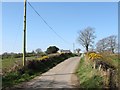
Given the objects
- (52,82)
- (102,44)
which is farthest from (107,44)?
(52,82)

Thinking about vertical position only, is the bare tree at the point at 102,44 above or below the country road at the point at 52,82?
above

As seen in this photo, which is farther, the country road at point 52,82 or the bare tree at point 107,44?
the bare tree at point 107,44

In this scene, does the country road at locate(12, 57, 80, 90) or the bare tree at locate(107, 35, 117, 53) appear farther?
the bare tree at locate(107, 35, 117, 53)

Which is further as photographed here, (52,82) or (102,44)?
(102,44)

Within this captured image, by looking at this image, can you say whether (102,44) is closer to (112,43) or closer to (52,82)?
(112,43)

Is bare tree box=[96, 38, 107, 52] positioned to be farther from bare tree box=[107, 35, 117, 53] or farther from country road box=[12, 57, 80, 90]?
country road box=[12, 57, 80, 90]

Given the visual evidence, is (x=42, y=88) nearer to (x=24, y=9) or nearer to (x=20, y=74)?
(x=20, y=74)

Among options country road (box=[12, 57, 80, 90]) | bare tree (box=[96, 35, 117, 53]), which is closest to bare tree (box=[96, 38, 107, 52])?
bare tree (box=[96, 35, 117, 53])

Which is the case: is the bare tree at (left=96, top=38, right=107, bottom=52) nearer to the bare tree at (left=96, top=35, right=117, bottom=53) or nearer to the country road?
the bare tree at (left=96, top=35, right=117, bottom=53)

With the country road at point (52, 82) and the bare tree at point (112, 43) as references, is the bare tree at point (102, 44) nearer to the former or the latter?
the bare tree at point (112, 43)

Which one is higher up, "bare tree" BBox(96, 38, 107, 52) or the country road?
"bare tree" BBox(96, 38, 107, 52)

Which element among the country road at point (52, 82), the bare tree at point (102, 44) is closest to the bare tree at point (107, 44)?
the bare tree at point (102, 44)

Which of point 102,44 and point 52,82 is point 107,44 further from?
point 52,82

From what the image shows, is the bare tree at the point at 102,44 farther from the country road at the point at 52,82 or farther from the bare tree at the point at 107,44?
the country road at the point at 52,82
